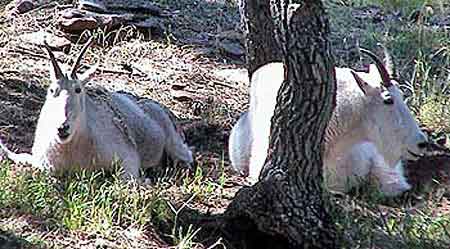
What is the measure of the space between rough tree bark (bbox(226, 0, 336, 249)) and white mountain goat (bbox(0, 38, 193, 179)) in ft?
3.95

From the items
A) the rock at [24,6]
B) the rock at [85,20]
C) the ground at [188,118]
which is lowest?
the ground at [188,118]

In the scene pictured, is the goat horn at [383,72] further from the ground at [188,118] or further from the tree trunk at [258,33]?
the tree trunk at [258,33]

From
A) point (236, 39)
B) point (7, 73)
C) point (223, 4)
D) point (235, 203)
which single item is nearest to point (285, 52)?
point (235, 203)

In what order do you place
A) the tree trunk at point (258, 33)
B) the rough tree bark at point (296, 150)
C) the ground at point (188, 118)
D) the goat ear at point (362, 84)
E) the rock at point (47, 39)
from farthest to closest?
the rock at point (47, 39)
the tree trunk at point (258, 33)
the goat ear at point (362, 84)
the ground at point (188, 118)
the rough tree bark at point (296, 150)

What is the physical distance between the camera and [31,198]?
17.2ft

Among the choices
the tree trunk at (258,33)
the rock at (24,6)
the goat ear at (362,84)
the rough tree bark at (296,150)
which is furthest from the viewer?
the rock at (24,6)

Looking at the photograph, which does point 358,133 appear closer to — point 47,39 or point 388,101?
Result: point 388,101

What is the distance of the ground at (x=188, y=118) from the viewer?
16.5ft

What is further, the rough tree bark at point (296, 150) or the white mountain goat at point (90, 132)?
the white mountain goat at point (90, 132)

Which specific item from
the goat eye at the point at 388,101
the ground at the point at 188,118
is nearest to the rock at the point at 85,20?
the ground at the point at 188,118

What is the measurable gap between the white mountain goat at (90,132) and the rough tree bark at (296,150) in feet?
3.95

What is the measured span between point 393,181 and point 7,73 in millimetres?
3753

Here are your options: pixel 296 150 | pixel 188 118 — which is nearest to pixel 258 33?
pixel 188 118

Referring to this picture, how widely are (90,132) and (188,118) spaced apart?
71.7 inches
